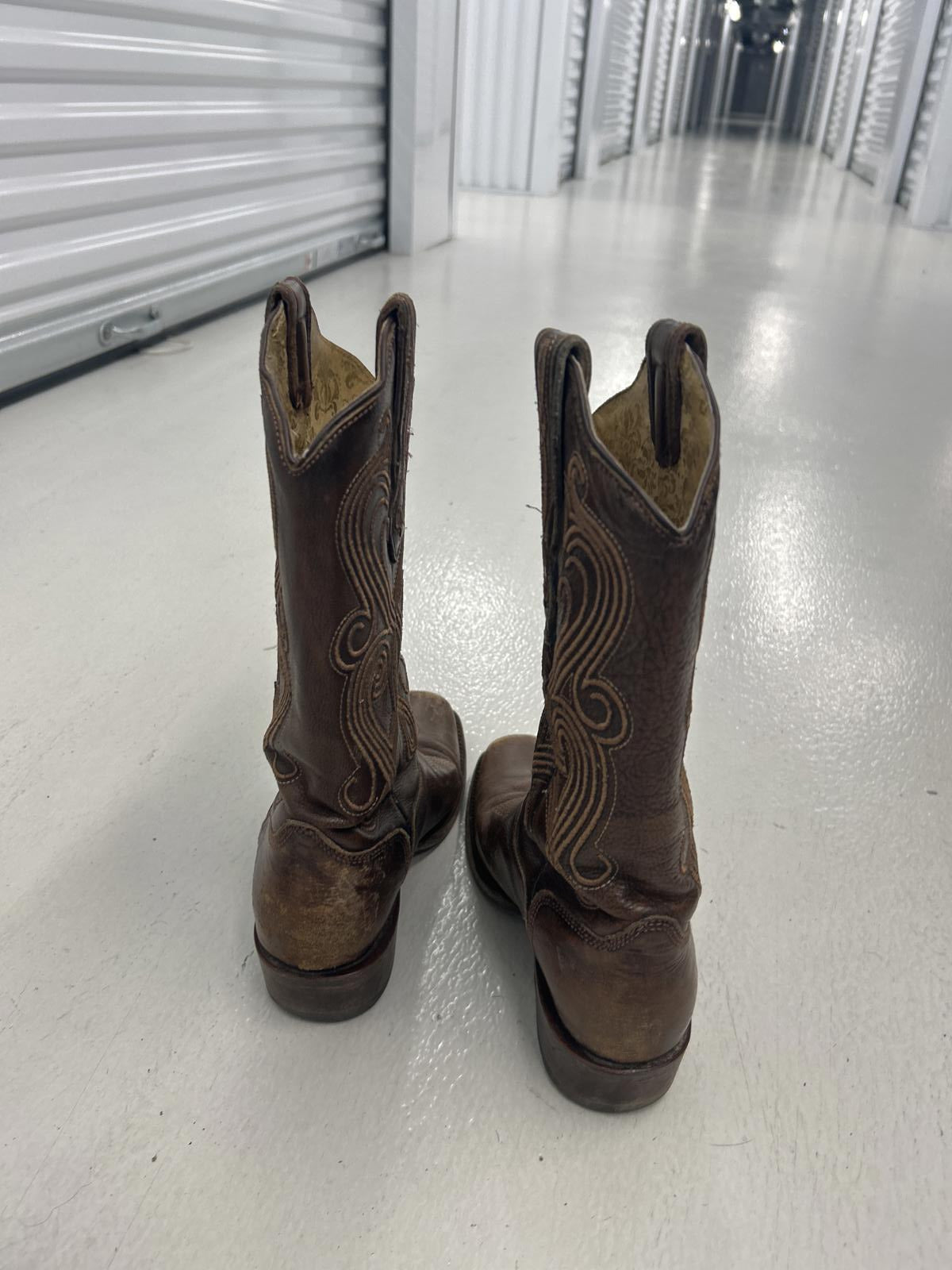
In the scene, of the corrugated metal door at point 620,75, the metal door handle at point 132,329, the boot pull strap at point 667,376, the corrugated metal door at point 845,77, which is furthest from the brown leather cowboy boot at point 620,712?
the corrugated metal door at point 845,77

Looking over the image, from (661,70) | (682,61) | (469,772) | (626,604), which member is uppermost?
(682,61)

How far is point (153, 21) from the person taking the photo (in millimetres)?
2137

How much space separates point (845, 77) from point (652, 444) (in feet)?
44.8

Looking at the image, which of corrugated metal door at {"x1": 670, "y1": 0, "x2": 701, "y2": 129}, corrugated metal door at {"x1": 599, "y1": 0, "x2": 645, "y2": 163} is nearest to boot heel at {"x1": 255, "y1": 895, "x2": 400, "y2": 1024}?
corrugated metal door at {"x1": 599, "y1": 0, "x2": 645, "y2": 163}

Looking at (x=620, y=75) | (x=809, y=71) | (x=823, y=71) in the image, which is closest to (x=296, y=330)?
(x=620, y=75)

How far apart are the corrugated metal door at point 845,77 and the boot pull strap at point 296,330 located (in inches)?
456

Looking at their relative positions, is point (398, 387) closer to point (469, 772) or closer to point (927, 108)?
point (469, 772)

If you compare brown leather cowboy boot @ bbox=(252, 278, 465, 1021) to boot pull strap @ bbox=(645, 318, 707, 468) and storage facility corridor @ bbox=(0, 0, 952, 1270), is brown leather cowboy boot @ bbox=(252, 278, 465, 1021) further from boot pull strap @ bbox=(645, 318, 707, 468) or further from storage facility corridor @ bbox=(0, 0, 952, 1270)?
boot pull strap @ bbox=(645, 318, 707, 468)

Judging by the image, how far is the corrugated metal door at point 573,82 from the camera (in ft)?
19.4

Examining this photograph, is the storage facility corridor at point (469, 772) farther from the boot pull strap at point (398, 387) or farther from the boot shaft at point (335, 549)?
the boot pull strap at point (398, 387)

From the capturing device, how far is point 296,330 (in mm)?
654

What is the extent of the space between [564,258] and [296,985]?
12.4 feet

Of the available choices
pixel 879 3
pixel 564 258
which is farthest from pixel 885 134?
pixel 564 258

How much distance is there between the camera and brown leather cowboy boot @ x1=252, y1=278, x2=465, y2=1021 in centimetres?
61
